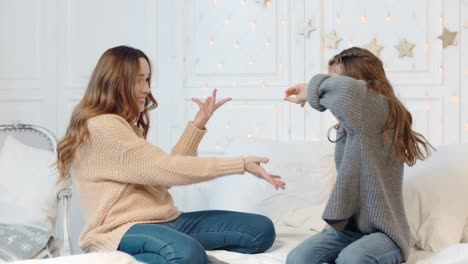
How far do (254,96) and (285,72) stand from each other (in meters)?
0.19

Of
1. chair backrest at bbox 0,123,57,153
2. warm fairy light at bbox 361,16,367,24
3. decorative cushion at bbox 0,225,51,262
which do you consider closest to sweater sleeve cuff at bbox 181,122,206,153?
decorative cushion at bbox 0,225,51,262

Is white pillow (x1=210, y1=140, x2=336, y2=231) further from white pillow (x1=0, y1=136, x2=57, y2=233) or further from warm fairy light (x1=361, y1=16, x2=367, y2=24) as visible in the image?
white pillow (x1=0, y1=136, x2=57, y2=233)

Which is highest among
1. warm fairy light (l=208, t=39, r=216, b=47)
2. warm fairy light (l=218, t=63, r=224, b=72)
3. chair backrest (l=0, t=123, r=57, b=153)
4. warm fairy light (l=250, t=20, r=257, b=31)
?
warm fairy light (l=250, t=20, r=257, b=31)

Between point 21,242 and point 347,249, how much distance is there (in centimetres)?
126

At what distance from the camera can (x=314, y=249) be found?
226 centimetres

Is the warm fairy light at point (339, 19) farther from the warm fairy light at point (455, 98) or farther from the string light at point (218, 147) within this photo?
the string light at point (218, 147)

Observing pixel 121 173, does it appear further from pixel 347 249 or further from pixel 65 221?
pixel 347 249

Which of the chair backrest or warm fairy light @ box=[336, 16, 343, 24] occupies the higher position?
warm fairy light @ box=[336, 16, 343, 24]

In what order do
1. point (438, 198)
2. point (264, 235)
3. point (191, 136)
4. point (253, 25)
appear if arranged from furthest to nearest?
point (253, 25), point (191, 136), point (438, 198), point (264, 235)

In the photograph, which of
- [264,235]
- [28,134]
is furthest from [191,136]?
[28,134]

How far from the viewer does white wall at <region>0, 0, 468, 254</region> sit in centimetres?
323

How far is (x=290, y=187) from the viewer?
306 cm

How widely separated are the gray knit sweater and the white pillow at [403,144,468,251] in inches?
12.3

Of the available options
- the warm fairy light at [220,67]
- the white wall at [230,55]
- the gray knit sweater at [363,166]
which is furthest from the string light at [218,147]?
the gray knit sweater at [363,166]
